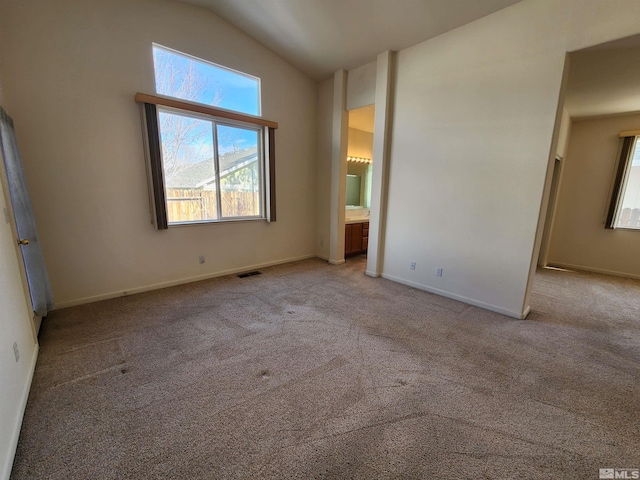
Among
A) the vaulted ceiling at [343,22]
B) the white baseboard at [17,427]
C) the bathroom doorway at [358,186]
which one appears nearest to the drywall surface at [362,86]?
the vaulted ceiling at [343,22]

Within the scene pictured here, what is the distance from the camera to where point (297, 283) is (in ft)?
12.7

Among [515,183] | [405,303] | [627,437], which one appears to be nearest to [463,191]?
[515,183]

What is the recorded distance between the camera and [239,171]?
4223mm

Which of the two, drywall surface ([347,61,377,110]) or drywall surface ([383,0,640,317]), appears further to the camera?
drywall surface ([347,61,377,110])

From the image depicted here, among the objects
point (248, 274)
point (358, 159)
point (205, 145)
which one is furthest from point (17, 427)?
point (358, 159)

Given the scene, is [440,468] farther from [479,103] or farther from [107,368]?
[479,103]

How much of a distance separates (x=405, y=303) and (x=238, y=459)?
2442 millimetres

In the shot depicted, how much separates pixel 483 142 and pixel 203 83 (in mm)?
3740

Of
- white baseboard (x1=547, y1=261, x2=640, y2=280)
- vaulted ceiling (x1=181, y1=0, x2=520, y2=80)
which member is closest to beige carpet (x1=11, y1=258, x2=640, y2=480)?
white baseboard (x1=547, y1=261, x2=640, y2=280)

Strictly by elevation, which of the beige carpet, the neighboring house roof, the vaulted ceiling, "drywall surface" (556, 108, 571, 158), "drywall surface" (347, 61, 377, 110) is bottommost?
the beige carpet

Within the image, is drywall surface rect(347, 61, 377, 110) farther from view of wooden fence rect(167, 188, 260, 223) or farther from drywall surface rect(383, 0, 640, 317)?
view of wooden fence rect(167, 188, 260, 223)

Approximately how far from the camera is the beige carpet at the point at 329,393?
133 cm

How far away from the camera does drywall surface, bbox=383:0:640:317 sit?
A: 249 centimetres

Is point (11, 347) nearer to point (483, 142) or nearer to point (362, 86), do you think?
point (483, 142)
